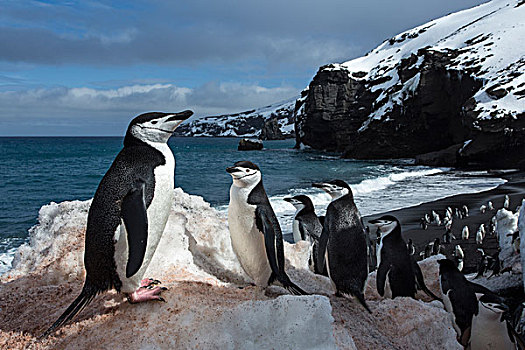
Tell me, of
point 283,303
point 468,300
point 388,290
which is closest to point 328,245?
point 388,290

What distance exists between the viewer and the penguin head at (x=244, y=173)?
386cm

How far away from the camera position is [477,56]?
35.2m

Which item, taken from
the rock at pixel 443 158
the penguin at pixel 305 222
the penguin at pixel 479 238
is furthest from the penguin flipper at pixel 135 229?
the rock at pixel 443 158

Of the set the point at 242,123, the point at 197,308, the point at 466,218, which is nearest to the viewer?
the point at 197,308

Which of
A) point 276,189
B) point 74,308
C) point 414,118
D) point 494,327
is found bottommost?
point 276,189

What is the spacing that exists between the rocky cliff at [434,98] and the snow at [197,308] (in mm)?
27793

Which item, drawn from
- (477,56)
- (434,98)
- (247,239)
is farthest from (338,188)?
Answer: (434,98)

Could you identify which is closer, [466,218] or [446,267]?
[446,267]

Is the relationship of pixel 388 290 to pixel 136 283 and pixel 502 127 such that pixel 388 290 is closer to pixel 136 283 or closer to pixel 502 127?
pixel 136 283

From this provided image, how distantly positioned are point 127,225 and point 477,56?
1529 inches

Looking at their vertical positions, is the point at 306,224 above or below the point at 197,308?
below

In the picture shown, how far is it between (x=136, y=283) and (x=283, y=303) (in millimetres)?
983

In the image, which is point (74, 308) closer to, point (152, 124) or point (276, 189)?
point (152, 124)

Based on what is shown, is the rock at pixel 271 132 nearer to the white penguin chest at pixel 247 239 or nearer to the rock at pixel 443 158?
the rock at pixel 443 158
